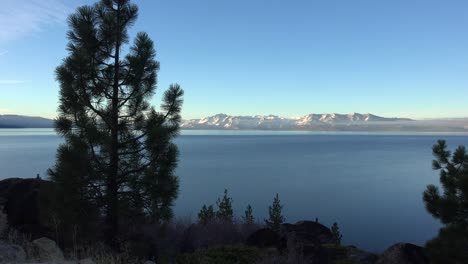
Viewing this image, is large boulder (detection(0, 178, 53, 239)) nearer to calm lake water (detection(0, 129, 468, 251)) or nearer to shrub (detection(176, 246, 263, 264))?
shrub (detection(176, 246, 263, 264))

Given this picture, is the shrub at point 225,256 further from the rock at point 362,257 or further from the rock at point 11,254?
the rock at point 11,254

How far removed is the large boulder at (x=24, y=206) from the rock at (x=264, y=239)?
836cm

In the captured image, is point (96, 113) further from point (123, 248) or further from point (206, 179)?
point (206, 179)

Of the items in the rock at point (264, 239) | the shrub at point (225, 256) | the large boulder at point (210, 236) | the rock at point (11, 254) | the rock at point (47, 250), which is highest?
the rock at point (11, 254)

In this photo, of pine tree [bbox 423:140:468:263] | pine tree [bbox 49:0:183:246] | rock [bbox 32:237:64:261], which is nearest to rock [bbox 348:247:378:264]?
pine tree [bbox 423:140:468:263]

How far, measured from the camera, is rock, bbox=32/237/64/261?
11352 millimetres

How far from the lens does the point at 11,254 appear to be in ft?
34.2

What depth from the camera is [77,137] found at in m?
12.5

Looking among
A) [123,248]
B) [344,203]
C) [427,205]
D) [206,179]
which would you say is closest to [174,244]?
[123,248]

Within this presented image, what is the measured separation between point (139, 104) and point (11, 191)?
8.47 meters

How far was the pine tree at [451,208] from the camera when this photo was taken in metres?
10.8

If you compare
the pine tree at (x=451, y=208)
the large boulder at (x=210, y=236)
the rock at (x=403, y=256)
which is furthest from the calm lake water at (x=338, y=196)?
the pine tree at (x=451, y=208)

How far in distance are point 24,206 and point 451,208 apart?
1713 cm

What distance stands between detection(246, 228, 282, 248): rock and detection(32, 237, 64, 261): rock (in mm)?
7723
